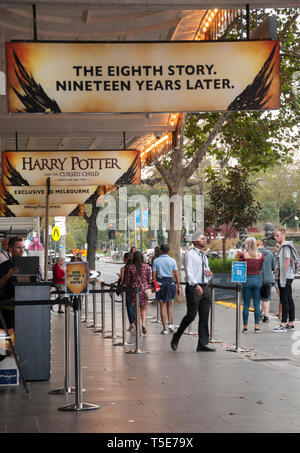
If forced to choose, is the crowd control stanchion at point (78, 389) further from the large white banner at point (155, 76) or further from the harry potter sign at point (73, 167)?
the harry potter sign at point (73, 167)

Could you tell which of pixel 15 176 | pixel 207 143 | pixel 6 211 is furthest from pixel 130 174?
pixel 6 211

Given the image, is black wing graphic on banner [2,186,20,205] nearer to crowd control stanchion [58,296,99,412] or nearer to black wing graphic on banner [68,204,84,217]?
black wing graphic on banner [68,204,84,217]

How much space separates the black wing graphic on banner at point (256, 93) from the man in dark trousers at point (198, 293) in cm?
524

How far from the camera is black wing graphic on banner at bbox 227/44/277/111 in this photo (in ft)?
28.9

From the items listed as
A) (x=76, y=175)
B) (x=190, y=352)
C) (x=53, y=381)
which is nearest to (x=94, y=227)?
(x=76, y=175)

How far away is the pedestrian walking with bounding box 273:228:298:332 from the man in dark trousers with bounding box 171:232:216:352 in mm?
3397

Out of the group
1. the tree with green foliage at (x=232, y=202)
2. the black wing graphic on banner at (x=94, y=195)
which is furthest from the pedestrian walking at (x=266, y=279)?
the tree with green foliage at (x=232, y=202)

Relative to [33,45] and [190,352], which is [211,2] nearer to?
[33,45]

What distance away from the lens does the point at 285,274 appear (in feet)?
55.2

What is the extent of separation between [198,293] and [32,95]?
19.4 ft

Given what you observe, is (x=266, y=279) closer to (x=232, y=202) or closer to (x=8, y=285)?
(x=8, y=285)
